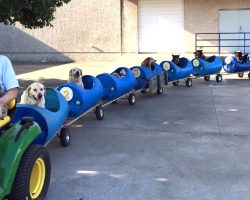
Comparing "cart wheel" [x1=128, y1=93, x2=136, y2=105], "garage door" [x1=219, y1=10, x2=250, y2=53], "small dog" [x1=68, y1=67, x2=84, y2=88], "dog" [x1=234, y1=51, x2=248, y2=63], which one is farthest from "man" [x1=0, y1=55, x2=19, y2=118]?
"garage door" [x1=219, y1=10, x2=250, y2=53]

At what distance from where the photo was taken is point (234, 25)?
2061 centimetres

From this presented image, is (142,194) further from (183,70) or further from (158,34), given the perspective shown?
(158,34)

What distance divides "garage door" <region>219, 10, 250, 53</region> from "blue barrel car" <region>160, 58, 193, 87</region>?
839cm

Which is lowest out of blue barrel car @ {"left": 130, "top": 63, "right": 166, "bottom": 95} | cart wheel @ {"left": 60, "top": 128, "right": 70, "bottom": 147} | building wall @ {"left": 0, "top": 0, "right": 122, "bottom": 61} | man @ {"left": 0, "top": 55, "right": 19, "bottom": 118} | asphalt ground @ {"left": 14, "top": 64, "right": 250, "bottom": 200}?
asphalt ground @ {"left": 14, "top": 64, "right": 250, "bottom": 200}

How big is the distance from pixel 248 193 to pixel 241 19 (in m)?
17.0

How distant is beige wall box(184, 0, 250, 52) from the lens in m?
20.3

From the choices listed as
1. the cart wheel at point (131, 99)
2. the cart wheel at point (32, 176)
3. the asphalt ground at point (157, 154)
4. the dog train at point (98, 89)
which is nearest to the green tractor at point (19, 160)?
the cart wheel at point (32, 176)

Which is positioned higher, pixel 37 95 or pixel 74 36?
pixel 74 36

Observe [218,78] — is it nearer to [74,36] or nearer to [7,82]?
[74,36]

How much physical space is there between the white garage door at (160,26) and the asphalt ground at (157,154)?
11369mm

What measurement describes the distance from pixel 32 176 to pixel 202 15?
17.4 m

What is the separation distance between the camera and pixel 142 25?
70.5 ft

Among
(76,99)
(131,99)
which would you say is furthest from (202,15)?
(76,99)

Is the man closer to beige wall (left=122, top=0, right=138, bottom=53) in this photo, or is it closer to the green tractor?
the green tractor
